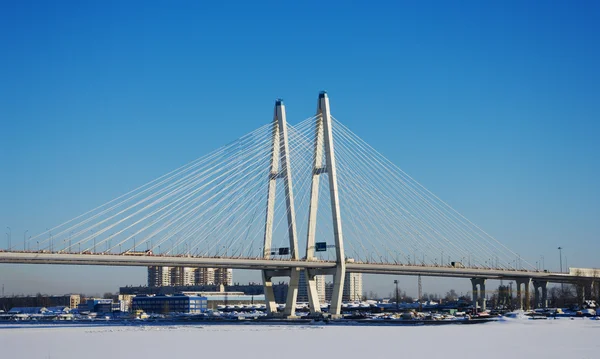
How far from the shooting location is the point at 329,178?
57.1 meters

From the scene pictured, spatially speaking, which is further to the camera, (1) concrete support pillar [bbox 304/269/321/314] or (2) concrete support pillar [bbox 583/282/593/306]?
(2) concrete support pillar [bbox 583/282/593/306]

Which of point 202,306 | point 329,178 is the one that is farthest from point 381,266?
point 202,306

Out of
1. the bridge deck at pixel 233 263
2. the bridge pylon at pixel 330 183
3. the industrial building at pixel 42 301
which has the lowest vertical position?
the industrial building at pixel 42 301

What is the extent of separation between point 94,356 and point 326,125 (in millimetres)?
31110

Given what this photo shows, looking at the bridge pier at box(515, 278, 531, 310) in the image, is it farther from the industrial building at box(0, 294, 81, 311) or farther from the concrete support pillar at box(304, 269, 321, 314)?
the industrial building at box(0, 294, 81, 311)

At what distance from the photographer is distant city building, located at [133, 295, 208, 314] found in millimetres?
131625

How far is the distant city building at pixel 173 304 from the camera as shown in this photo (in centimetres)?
13162

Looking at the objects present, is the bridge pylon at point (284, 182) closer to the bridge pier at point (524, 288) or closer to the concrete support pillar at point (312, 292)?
the concrete support pillar at point (312, 292)

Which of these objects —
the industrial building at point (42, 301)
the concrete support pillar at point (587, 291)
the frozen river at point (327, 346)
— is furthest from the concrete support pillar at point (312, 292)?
the industrial building at point (42, 301)

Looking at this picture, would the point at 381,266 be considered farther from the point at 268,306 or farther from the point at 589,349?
the point at 589,349

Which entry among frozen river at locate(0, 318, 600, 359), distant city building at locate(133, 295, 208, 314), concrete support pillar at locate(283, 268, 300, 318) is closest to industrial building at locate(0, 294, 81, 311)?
distant city building at locate(133, 295, 208, 314)

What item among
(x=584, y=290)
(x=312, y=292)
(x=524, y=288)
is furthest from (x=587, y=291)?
(x=312, y=292)

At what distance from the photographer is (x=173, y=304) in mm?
133375

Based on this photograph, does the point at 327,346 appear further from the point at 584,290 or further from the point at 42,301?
the point at 42,301
